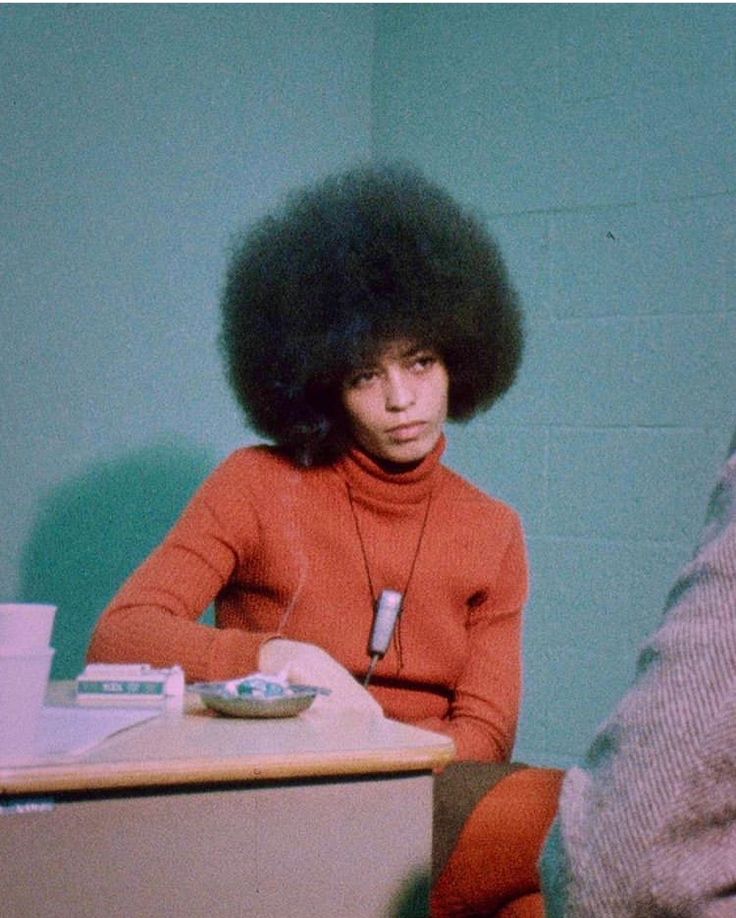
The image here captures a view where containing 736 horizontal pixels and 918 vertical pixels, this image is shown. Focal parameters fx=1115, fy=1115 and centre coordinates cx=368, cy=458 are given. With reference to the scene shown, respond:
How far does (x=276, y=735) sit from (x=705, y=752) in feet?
1.92

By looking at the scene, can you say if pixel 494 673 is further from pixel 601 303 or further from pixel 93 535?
pixel 601 303

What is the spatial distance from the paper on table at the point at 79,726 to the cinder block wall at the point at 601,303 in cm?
141

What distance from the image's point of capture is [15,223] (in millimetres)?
1742

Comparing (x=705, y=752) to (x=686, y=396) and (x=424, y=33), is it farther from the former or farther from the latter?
(x=424, y=33)

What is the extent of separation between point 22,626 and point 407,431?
0.78m

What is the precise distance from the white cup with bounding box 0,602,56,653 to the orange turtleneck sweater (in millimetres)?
560

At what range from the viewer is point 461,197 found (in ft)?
8.49

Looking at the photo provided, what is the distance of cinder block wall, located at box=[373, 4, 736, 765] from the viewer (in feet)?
7.34

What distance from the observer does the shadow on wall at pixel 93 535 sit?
6.00 feet

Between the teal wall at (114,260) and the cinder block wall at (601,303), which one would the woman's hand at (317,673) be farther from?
the cinder block wall at (601,303)

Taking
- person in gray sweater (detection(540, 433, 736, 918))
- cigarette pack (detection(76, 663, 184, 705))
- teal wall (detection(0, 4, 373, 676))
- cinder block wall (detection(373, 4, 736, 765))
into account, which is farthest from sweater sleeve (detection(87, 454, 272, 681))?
cinder block wall (detection(373, 4, 736, 765))

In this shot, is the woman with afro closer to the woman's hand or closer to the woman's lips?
the woman's lips

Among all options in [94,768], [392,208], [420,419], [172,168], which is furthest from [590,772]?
[172,168]

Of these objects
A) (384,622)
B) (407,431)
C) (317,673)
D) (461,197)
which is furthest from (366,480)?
(461,197)
